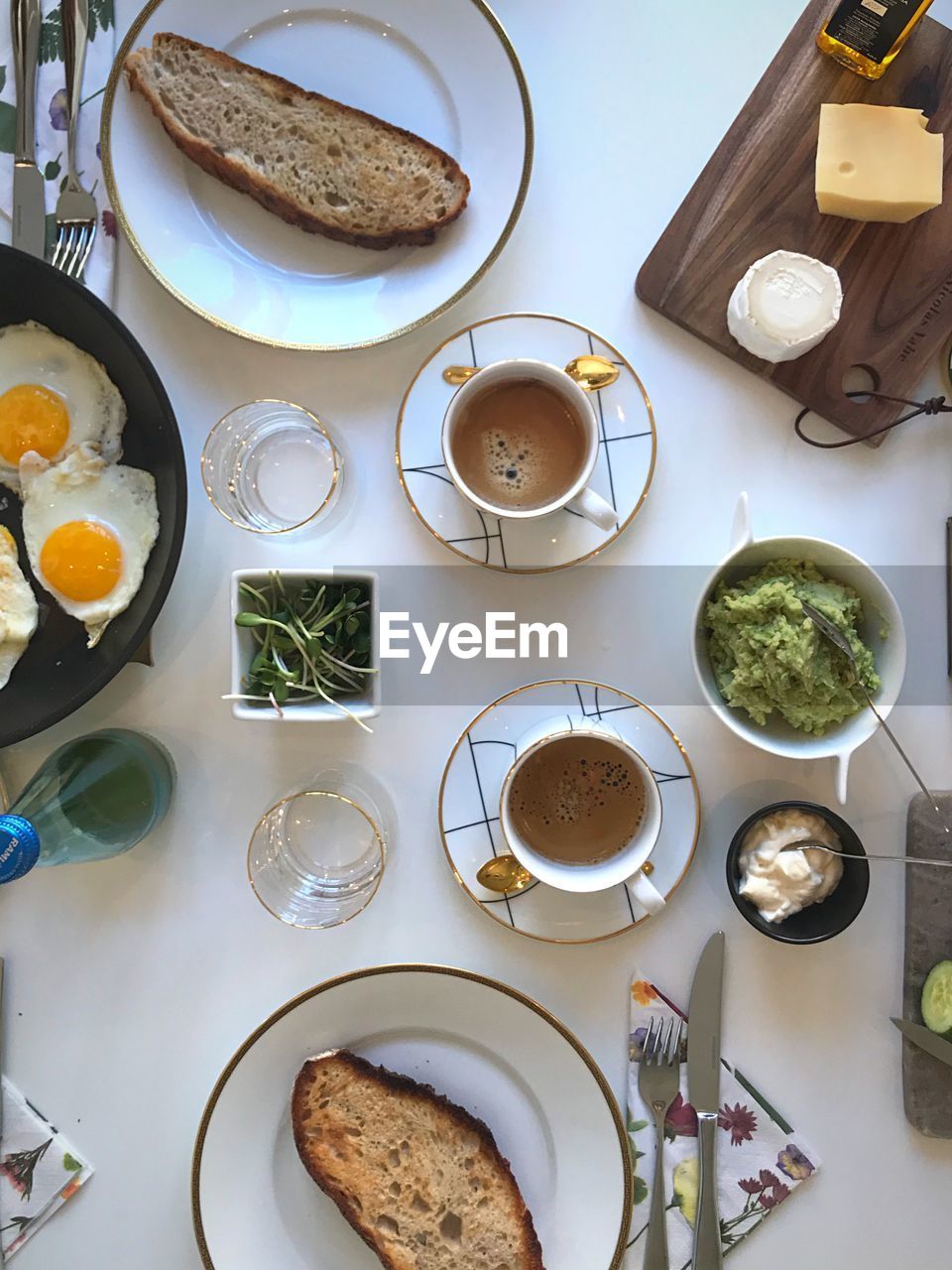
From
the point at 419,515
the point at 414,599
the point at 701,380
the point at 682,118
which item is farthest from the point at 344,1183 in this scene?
the point at 682,118

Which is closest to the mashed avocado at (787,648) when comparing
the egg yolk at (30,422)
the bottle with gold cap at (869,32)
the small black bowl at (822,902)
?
the small black bowl at (822,902)

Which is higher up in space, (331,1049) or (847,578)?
(847,578)

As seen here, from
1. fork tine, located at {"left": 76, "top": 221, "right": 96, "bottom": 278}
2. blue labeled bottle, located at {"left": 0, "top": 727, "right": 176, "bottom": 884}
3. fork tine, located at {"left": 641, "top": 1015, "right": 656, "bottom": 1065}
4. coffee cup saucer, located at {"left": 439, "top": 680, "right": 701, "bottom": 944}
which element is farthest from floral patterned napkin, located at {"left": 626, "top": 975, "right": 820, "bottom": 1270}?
fork tine, located at {"left": 76, "top": 221, "right": 96, "bottom": 278}

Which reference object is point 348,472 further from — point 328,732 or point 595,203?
point 595,203

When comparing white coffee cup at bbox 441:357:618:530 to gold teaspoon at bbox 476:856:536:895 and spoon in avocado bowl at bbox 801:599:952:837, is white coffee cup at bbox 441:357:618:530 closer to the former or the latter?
spoon in avocado bowl at bbox 801:599:952:837

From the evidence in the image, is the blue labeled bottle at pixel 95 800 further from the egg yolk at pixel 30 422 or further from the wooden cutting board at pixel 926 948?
the wooden cutting board at pixel 926 948

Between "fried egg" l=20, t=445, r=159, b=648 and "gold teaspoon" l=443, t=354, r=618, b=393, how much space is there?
45cm

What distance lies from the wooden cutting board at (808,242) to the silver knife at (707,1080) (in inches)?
33.0

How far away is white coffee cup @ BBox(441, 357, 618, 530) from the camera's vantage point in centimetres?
124

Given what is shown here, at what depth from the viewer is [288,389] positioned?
1.39 meters

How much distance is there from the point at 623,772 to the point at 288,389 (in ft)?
2.44

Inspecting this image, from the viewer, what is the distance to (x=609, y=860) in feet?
4.22

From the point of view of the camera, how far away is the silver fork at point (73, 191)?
4.35ft

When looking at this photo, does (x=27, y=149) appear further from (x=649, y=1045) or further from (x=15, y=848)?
(x=649, y=1045)
